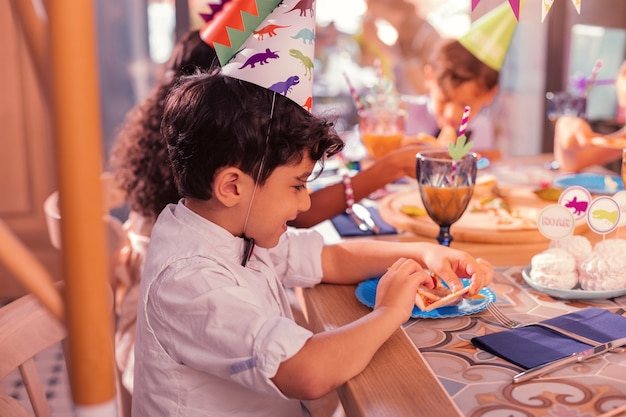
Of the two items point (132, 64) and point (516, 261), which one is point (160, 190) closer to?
point (516, 261)

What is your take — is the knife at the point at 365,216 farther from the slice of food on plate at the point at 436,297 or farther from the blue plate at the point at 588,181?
the blue plate at the point at 588,181

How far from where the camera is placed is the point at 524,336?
Answer: 3.05 ft

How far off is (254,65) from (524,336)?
20.9 inches

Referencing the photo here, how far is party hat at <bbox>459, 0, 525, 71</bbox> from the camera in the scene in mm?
1340

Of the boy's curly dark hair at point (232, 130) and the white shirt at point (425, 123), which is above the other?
the boy's curly dark hair at point (232, 130)

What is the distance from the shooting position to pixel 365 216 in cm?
162

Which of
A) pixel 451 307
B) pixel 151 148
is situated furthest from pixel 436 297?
pixel 151 148

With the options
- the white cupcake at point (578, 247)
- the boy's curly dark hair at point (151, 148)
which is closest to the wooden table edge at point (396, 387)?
the white cupcake at point (578, 247)

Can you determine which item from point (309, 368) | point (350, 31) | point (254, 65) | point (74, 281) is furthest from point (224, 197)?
point (350, 31)

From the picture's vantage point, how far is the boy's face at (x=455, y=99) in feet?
8.81

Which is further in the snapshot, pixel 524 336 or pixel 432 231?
pixel 432 231

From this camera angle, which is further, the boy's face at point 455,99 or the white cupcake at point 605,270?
the boy's face at point 455,99

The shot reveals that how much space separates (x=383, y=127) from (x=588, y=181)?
0.64 metres

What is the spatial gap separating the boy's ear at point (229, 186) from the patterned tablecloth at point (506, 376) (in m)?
0.32
